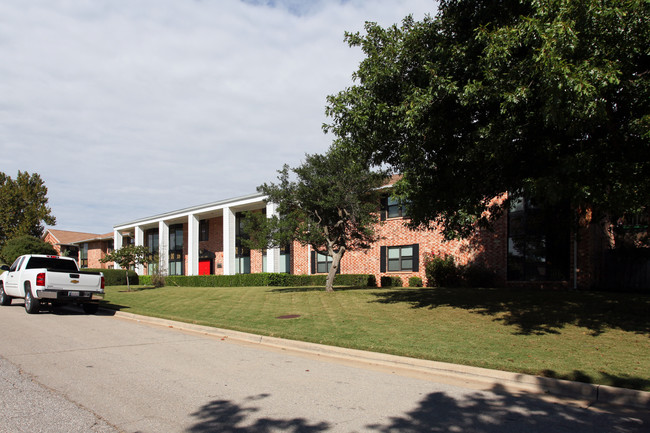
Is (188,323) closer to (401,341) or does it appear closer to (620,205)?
(401,341)

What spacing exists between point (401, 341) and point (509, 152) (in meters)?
4.85

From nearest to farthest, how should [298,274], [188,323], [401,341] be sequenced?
[401,341], [188,323], [298,274]

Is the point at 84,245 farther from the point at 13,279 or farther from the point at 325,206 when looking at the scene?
the point at 325,206

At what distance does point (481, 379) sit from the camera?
6801 millimetres

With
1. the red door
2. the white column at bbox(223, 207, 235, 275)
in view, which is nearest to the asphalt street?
the white column at bbox(223, 207, 235, 275)

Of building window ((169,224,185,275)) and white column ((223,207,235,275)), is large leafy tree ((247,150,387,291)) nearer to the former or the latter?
white column ((223,207,235,275))

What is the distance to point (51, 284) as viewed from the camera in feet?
48.8

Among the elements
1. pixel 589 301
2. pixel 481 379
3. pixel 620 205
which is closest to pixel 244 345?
pixel 481 379

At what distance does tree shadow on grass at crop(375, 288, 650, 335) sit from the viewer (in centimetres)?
1041

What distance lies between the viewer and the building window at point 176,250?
47719 mm

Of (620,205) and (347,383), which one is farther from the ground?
(620,205)

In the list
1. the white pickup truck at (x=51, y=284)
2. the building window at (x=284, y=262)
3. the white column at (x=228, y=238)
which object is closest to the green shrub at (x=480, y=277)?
the building window at (x=284, y=262)

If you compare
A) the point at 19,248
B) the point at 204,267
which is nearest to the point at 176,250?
the point at 204,267

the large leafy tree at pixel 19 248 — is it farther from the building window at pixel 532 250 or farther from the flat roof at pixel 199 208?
the building window at pixel 532 250
